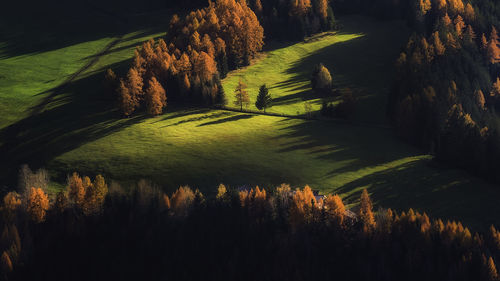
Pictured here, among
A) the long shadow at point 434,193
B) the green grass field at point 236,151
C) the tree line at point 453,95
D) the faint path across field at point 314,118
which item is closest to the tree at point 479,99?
the tree line at point 453,95

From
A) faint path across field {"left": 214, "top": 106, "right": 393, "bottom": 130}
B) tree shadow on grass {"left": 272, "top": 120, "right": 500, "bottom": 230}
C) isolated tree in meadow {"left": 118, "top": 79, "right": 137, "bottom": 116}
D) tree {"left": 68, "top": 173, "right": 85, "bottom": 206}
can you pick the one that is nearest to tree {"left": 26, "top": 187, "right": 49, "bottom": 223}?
tree {"left": 68, "top": 173, "right": 85, "bottom": 206}

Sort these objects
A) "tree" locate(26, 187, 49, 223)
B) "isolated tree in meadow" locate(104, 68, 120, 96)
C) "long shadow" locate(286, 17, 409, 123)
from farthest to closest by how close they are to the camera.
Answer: "long shadow" locate(286, 17, 409, 123)
"isolated tree in meadow" locate(104, 68, 120, 96)
"tree" locate(26, 187, 49, 223)

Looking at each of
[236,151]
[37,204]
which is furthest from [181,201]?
[37,204]

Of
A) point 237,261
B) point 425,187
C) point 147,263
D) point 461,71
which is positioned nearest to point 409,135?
point 425,187

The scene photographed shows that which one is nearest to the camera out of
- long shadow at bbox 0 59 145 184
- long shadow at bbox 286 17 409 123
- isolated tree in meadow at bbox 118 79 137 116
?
long shadow at bbox 0 59 145 184

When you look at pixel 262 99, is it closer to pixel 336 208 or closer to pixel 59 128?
pixel 59 128

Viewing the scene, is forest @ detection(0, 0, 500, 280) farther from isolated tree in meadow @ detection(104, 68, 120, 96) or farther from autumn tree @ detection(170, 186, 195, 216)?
isolated tree in meadow @ detection(104, 68, 120, 96)

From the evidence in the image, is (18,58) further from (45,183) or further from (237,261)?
(237,261)
